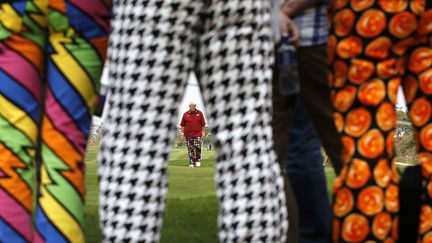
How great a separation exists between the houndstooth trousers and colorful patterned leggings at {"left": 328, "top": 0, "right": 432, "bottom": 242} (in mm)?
361

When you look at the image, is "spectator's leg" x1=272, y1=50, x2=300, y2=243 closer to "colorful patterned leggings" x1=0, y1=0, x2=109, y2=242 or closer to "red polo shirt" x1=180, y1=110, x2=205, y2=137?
"colorful patterned leggings" x1=0, y1=0, x2=109, y2=242

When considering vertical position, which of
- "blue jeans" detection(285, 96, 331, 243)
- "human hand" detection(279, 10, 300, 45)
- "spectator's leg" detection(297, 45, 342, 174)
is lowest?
"blue jeans" detection(285, 96, 331, 243)

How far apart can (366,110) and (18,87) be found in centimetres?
94

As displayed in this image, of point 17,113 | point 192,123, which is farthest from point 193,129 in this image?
point 17,113

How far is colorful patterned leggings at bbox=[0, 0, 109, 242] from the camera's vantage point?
1739 mm

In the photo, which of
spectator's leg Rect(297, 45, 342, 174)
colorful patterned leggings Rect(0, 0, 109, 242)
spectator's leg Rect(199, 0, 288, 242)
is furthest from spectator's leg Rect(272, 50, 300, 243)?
spectator's leg Rect(199, 0, 288, 242)

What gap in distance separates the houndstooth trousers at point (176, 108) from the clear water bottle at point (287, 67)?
46 centimetres

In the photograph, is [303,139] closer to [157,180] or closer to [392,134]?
[392,134]

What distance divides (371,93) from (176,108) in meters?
0.55

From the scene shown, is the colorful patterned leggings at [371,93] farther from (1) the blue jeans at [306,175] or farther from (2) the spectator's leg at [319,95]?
(1) the blue jeans at [306,175]

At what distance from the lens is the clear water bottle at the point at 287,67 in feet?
6.25

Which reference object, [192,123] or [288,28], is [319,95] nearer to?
[288,28]

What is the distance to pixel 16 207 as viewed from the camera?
1.81m

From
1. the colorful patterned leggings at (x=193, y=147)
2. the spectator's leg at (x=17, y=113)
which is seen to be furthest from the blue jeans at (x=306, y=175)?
the colorful patterned leggings at (x=193, y=147)
